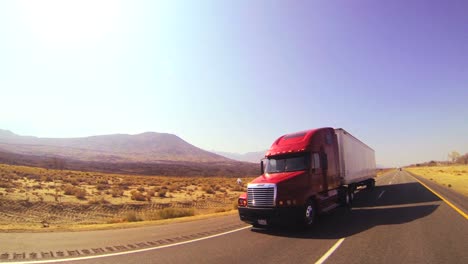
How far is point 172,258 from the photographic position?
7.57m

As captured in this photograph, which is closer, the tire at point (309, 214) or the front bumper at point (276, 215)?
the front bumper at point (276, 215)

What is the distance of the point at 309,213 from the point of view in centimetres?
1162

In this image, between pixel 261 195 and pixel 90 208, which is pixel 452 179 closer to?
pixel 261 195

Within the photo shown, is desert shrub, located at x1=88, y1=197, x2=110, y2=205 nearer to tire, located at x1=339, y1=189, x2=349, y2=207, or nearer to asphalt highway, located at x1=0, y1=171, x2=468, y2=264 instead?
asphalt highway, located at x1=0, y1=171, x2=468, y2=264

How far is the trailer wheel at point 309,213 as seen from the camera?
11.1 meters

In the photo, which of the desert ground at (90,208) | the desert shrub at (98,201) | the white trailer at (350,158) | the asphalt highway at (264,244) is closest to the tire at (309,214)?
the asphalt highway at (264,244)

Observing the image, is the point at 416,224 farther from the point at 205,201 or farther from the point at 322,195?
A: the point at 205,201

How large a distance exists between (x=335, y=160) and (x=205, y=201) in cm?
1677

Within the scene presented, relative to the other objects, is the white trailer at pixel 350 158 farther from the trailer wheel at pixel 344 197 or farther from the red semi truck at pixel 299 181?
the trailer wheel at pixel 344 197

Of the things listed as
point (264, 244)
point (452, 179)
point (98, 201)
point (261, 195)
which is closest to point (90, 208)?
point (98, 201)

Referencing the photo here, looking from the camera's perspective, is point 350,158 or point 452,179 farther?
point 452,179

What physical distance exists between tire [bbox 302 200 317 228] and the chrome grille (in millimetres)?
1132

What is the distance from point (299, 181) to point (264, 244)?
3.23 metres

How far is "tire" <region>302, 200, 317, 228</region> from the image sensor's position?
36.4 ft
